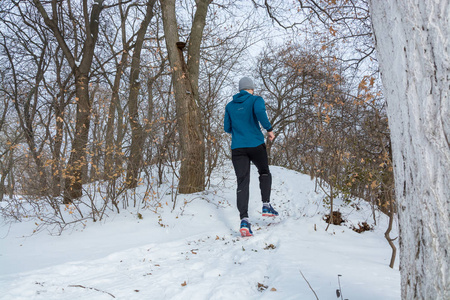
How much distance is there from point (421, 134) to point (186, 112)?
4.69m

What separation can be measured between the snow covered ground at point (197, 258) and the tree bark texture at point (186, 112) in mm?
334

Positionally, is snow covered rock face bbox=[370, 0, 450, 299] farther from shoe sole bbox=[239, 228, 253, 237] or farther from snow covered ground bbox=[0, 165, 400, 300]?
shoe sole bbox=[239, 228, 253, 237]

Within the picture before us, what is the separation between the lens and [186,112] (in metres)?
5.77

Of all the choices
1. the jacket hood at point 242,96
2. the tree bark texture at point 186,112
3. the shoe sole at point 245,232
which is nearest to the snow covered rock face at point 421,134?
the shoe sole at point 245,232

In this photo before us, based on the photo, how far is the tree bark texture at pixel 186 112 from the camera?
572cm

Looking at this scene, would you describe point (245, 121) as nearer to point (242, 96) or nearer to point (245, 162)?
point (242, 96)

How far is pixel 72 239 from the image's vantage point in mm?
4336

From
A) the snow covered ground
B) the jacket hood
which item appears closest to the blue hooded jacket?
the jacket hood

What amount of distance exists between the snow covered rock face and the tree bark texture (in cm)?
428

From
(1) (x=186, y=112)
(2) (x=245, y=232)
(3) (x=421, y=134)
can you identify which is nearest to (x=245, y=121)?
(2) (x=245, y=232)

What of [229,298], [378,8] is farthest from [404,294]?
[378,8]

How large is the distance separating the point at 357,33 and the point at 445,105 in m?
8.59

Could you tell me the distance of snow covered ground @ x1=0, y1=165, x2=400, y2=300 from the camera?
7.89ft

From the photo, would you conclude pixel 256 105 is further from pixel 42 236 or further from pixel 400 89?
pixel 42 236
